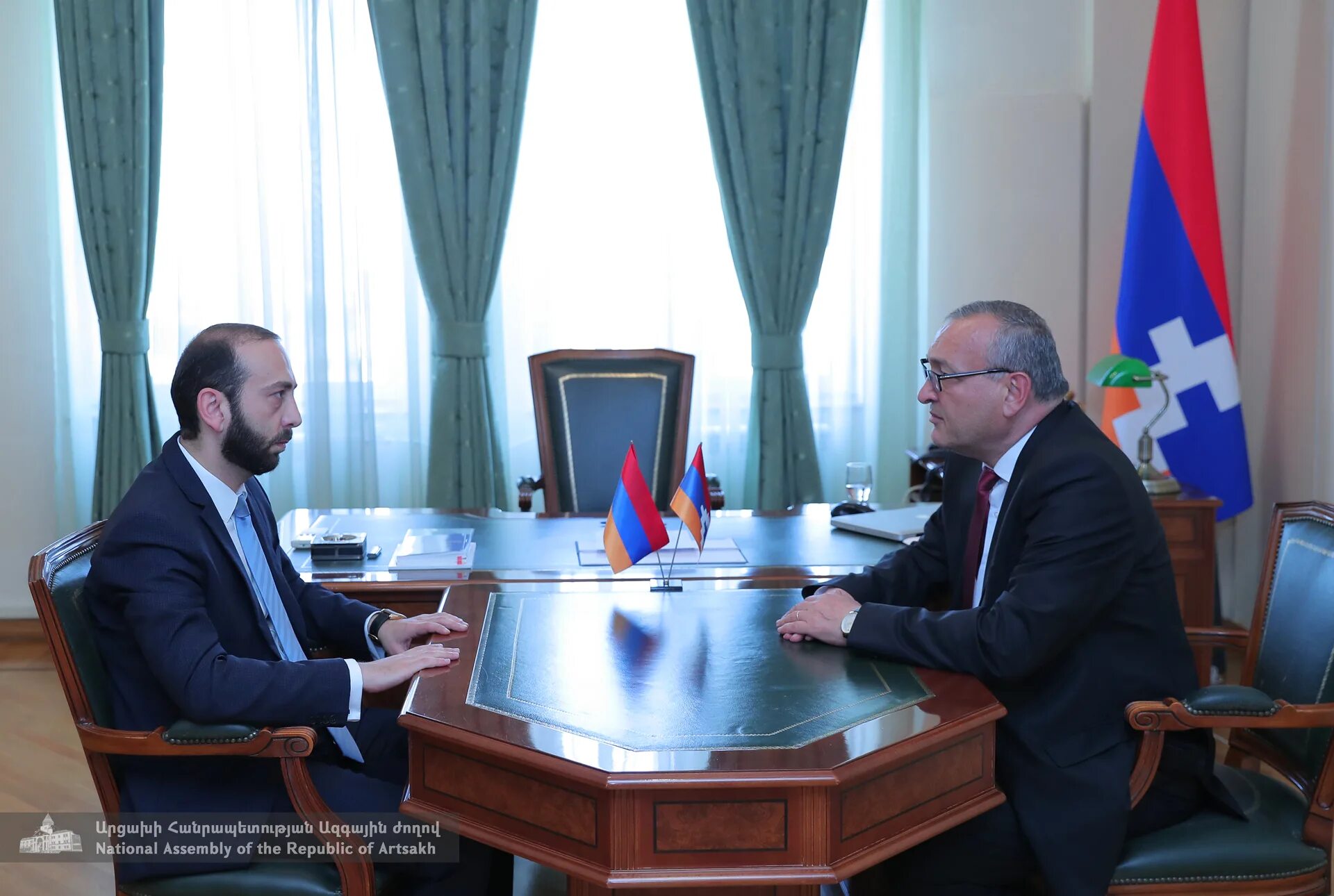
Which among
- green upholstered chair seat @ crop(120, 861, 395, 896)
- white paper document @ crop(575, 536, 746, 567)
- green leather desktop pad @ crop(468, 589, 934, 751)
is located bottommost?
green upholstered chair seat @ crop(120, 861, 395, 896)

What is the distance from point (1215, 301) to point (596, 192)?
7.78 feet

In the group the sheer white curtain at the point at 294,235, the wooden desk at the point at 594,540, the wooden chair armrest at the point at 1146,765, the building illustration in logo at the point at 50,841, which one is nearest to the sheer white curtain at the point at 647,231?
the sheer white curtain at the point at 294,235

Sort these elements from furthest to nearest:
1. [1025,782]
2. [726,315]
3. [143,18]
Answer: [726,315]
[143,18]
[1025,782]

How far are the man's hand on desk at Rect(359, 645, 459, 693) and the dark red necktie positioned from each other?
0.98 meters

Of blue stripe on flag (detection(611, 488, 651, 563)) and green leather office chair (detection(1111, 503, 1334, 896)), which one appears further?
blue stripe on flag (detection(611, 488, 651, 563))

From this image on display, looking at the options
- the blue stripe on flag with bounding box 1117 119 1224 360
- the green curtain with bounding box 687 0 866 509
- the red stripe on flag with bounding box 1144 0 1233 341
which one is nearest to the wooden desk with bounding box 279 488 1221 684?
the blue stripe on flag with bounding box 1117 119 1224 360

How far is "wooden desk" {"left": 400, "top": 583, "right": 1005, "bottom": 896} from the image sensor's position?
148 cm

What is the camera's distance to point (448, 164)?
4719 mm

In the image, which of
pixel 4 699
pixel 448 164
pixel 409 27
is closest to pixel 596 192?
pixel 448 164

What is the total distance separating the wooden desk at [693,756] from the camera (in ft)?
4.87

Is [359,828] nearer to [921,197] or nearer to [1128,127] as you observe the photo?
[921,197]

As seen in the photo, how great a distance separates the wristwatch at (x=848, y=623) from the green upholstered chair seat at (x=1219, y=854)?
56 centimetres

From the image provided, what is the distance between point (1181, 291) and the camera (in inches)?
168

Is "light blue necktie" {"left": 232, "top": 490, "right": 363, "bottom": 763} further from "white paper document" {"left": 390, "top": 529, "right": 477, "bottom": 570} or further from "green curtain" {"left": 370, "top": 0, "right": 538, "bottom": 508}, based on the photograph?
"green curtain" {"left": 370, "top": 0, "right": 538, "bottom": 508}
